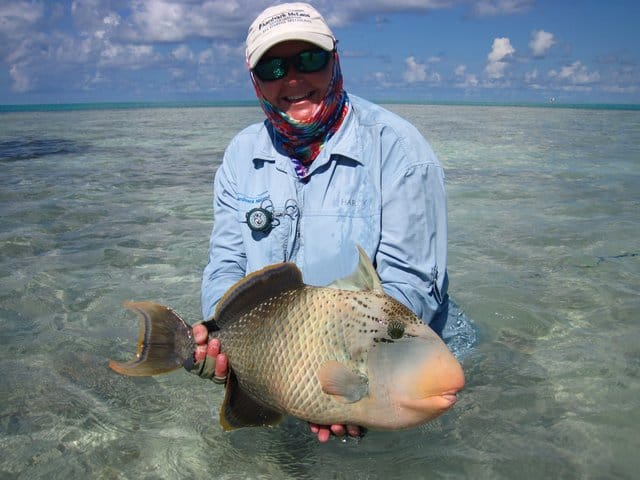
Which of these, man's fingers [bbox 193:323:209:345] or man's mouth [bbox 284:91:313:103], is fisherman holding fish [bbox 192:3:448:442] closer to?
man's mouth [bbox 284:91:313:103]

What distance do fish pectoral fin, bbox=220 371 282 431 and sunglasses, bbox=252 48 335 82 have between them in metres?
1.37

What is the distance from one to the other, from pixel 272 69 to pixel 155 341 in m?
1.35

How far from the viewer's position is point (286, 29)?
2684 millimetres

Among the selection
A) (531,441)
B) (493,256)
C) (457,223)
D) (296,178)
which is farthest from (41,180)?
(531,441)

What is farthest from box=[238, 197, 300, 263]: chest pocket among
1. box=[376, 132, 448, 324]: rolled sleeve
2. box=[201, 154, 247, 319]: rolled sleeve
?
box=[376, 132, 448, 324]: rolled sleeve

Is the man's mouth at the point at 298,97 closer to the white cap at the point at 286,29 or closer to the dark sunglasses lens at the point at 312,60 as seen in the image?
the dark sunglasses lens at the point at 312,60

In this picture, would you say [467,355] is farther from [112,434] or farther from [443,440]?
[112,434]

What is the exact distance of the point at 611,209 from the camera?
27.3ft

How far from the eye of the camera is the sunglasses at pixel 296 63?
2.79m

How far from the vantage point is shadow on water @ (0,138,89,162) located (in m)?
15.3

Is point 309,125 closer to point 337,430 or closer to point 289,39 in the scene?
point 289,39

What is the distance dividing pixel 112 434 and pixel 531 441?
2.14 metres

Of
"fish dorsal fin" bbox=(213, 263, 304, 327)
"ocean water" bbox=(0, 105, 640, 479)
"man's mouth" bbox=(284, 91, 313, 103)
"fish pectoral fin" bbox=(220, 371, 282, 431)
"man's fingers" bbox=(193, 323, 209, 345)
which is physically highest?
"man's mouth" bbox=(284, 91, 313, 103)

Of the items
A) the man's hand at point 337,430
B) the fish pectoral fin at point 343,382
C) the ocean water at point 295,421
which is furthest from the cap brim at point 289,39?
the ocean water at point 295,421
